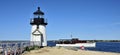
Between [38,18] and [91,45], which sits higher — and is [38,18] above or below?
above

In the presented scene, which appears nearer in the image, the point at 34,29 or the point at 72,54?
the point at 72,54

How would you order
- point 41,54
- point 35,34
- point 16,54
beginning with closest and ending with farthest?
point 16,54 < point 41,54 < point 35,34

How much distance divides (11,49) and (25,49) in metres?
7.57

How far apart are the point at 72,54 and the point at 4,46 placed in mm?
7667

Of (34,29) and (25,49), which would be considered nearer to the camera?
(25,49)

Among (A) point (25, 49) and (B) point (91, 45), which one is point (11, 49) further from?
(B) point (91, 45)

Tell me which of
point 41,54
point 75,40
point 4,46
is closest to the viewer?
point 4,46

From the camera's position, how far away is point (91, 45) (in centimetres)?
8519

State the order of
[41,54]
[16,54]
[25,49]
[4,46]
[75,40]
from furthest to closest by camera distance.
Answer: [75,40]
[25,49]
[41,54]
[16,54]
[4,46]

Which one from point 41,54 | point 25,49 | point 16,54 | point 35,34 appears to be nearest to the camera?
point 16,54

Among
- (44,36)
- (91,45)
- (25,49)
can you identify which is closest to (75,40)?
(91,45)

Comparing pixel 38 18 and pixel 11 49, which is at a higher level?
pixel 38 18

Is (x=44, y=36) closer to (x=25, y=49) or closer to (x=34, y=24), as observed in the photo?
(x=34, y=24)

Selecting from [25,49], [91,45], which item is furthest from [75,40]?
[25,49]
